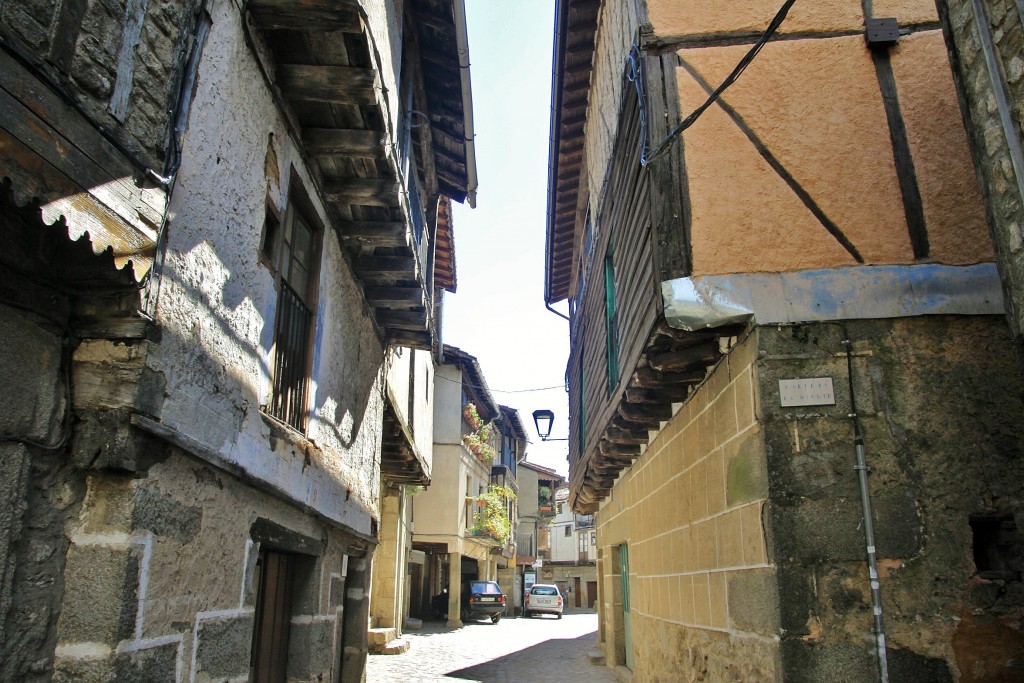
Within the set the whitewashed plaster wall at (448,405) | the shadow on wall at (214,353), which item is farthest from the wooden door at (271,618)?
the whitewashed plaster wall at (448,405)

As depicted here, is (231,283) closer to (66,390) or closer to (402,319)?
(66,390)

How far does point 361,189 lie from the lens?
17.7 feet

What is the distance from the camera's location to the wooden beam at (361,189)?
5.40m

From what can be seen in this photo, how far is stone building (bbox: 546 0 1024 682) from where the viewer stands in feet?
12.1

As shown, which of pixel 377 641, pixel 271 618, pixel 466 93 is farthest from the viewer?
pixel 377 641

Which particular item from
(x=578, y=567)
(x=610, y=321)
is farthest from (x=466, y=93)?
(x=578, y=567)

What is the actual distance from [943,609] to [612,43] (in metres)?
4.89

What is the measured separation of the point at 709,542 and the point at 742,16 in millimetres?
3297

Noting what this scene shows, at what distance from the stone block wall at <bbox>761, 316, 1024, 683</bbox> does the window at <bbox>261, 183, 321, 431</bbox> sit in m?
2.81

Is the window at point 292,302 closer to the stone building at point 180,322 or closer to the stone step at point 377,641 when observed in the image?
the stone building at point 180,322

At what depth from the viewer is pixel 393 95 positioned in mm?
6434

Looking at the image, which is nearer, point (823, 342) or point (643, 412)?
point (823, 342)

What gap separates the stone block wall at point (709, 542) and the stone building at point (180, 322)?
2561 mm

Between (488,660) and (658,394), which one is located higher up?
(658,394)
